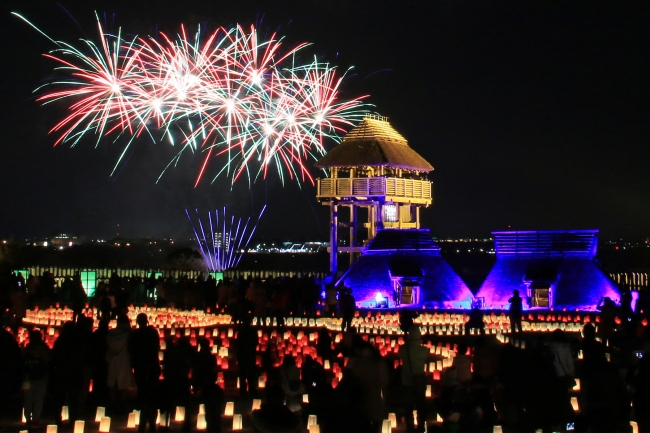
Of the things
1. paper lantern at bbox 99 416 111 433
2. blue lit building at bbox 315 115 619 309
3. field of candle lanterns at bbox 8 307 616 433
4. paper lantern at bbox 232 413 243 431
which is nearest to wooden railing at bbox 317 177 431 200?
blue lit building at bbox 315 115 619 309

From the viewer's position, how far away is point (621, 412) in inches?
356

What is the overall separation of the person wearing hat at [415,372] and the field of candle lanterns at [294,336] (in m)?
0.37

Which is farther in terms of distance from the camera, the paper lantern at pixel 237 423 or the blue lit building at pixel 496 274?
the blue lit building at pixel 496 274

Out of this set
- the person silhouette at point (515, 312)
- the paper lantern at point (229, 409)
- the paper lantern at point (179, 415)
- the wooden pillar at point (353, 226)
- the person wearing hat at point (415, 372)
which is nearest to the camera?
the person wearing hat at point (415, 372)

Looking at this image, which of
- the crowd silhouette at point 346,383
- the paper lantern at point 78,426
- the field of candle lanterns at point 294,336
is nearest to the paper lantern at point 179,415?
the field of candle lanterns at point 294,336

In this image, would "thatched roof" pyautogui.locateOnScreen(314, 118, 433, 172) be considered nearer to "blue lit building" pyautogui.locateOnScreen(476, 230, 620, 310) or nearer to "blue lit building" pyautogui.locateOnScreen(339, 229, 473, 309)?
"blue lit building" pyautogui.locateOnScreen(339, 229, 473, 309)

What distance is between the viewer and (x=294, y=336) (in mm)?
19438

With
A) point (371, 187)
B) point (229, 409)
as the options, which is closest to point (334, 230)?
point (371, 187)

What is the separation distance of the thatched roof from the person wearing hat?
2829 centimetres

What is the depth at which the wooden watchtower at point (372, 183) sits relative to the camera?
38.3 metres

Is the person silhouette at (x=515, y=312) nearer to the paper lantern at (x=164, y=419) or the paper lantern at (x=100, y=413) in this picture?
the paper lantern at (x=164, y=419)

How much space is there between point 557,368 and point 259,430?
4.70m

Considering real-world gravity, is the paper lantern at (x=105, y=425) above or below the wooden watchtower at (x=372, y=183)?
below

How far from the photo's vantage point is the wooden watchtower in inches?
1510
